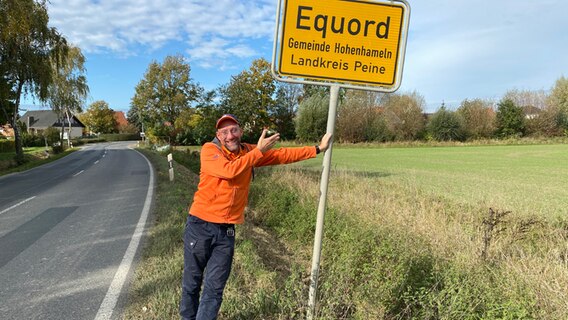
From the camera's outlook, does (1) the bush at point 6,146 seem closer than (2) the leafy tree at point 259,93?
Yes

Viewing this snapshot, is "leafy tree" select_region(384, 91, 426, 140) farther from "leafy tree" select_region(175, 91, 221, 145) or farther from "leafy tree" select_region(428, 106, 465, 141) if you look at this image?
"leafy tree" select_region(175, 91, 221, 145)

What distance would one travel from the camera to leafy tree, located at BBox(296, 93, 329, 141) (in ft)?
177

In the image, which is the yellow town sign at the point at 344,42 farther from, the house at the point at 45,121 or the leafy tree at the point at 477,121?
the house at the point at 45,121

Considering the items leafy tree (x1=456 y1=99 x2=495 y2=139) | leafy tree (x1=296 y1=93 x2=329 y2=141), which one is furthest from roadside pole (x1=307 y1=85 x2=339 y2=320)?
leafy tree (x1=456 y1=99 x2=495 y2=139)

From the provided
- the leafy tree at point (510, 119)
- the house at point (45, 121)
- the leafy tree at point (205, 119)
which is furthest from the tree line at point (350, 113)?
the house at point (45, 121)

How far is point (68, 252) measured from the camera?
5.21 m

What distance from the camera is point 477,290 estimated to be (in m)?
3.07

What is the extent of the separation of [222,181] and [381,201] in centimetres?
529

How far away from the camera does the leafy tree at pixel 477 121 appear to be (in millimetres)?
56719

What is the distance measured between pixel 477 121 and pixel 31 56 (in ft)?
193

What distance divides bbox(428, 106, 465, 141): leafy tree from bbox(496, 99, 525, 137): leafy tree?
5.97 meters

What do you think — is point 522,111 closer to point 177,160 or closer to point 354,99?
point 354,99

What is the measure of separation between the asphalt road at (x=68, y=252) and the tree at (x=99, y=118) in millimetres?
85813

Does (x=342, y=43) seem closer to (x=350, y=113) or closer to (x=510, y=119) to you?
(x=350, y=113)
